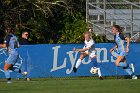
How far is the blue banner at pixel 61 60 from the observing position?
22266 mm

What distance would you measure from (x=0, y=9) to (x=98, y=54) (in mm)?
10697

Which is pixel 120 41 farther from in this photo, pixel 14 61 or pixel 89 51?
pixel 14 61

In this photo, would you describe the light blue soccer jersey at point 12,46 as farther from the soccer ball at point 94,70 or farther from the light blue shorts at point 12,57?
→ the soccer ball at point 94,70

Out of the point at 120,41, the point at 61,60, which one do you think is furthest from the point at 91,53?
the point at 120,41

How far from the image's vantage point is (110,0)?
3209cm

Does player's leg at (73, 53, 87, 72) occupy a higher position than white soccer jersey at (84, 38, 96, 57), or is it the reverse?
white soccer jersey at (84, 38, 96, 57)

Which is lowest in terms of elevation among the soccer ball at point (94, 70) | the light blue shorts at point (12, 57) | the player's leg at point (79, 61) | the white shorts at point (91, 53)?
the soccer ball at point (94, 70)

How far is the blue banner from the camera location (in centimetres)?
2227

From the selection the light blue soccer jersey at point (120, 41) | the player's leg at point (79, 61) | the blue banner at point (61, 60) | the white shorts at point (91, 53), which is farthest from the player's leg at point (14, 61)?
the light blue soccer jersey at point (120, 41)

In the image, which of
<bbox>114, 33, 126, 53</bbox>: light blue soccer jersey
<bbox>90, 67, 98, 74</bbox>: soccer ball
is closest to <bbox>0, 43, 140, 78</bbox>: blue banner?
<bbox>90, 67, 98, 74</bbox>: soccer ball

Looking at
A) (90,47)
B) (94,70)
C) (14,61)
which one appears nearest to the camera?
(14,61)

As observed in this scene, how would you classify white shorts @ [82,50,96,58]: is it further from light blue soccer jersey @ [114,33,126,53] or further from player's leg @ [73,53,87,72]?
light blue soccer jersey @ [114,33,126,53]

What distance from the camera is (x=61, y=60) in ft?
73.9

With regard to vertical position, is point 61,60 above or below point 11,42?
below
